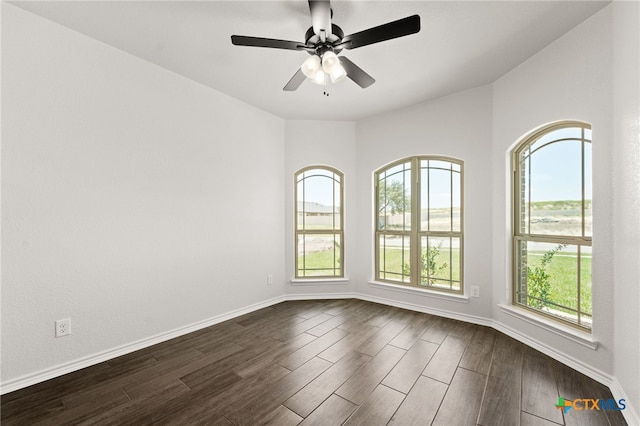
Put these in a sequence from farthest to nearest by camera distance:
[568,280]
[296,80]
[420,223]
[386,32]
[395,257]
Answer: [395,257] → [420,223] → [568,280] → [296,80] → [386,32]

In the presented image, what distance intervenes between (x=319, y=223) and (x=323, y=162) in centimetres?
96

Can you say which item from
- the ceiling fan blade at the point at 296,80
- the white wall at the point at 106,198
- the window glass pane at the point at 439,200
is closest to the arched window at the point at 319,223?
the white wall at the point at 106,198

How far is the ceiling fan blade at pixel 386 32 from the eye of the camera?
1664mm

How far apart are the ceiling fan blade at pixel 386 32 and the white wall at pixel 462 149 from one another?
2.14m

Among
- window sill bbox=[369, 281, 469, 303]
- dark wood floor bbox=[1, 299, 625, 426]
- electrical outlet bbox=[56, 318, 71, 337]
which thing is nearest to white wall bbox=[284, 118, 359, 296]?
window sill bbox=[369, 281, 469, 303]

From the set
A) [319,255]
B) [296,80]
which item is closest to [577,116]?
[296,80]

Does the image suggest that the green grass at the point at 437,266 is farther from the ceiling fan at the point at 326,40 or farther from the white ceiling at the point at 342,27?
the ceiling fan at the point at 326,40

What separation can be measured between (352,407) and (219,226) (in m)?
2.44

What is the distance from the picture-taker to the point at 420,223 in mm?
3955

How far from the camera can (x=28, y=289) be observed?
2.14m

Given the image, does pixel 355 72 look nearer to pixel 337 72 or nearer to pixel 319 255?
pixel 337 72

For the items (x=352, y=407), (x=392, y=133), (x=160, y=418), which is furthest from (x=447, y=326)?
(x=160, y=418)

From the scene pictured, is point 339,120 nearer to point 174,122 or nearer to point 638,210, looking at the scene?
point 174,122

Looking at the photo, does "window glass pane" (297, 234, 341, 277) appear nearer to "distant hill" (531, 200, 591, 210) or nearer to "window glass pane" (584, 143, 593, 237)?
"distant hill" (531, 200, 591, 210)
